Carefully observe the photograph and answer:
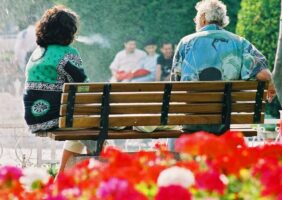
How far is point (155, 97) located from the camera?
9047mm

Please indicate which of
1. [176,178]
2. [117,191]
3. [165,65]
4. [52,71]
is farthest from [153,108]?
[165,65]

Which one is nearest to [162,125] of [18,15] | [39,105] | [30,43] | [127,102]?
[127,102]

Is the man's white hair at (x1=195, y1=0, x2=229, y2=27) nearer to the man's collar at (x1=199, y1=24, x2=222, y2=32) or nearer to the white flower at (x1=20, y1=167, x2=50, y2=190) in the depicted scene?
the man's collar at (x1=199, y1=24, x2=222, y2=32)

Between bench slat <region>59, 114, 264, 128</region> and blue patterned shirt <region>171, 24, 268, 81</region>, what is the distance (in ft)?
1.06

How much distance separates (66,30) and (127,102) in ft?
2.53

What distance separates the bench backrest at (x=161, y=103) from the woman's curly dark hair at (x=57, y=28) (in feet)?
2.00

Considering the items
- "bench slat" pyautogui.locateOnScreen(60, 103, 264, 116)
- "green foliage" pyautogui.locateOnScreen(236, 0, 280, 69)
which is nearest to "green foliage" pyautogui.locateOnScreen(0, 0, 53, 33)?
"green foliage" pyautogui.locateOnScreen(236, 0, 280, 69)

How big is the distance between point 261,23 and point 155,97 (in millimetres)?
13935

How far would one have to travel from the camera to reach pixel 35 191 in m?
5.42

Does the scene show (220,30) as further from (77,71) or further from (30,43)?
(30,43)

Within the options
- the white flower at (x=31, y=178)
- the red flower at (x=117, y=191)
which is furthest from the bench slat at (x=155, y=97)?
the red flower at (x=117, y=191)

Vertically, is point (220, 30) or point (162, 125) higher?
point (220, 30)

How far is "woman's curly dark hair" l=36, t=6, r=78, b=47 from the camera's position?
30.6 feet

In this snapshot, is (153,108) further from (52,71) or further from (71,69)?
(52,71)
